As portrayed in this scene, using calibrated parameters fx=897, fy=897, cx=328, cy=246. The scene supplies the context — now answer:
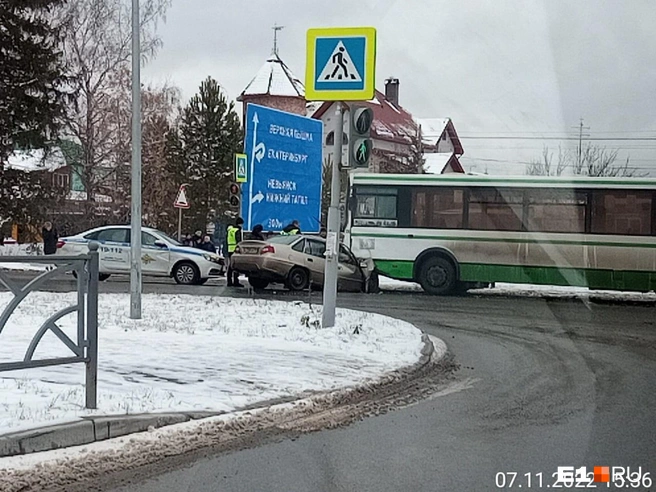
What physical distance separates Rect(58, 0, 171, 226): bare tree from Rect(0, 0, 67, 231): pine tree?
16.3ft

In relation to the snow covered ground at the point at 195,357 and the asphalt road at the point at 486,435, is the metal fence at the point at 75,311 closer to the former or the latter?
the snow covered ground at the point at 195,357

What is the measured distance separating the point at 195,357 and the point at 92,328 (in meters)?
2.74

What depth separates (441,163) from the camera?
23578mm

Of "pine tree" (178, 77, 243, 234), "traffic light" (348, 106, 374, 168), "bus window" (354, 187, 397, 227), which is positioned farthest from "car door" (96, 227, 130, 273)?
"pine tree" (178, 77, 243, 234)

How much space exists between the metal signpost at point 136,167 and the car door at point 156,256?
9.19 meters

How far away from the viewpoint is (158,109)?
47.2 meters

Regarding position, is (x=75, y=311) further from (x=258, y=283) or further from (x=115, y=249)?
(x=115, y=249)

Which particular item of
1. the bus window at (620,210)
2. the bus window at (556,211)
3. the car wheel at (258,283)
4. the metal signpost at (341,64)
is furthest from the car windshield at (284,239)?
the metal signpost at (341,64)

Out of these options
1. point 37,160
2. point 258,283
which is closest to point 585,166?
point 258,283

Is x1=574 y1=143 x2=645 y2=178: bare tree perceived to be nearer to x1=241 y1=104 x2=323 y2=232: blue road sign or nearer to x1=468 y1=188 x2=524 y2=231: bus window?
x1=468 y1=188 x2=524 y2=231: bus window

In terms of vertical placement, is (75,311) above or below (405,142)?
below

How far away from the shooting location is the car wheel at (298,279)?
20597 millimetres

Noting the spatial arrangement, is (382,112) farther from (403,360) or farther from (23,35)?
(23,35)

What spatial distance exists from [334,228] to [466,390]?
3984 mm
